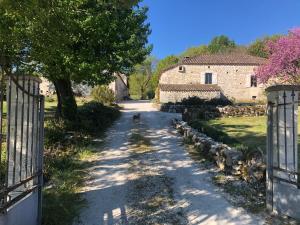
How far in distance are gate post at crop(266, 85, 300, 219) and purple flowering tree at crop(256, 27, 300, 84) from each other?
79.1ft

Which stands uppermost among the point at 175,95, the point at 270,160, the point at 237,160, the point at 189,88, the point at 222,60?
the point at 222,60

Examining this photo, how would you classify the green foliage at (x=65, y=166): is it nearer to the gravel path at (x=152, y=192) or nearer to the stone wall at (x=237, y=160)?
the gravel path at (x=152, y=192)

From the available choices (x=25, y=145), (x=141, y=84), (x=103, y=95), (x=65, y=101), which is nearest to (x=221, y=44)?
(x=141, y=84)

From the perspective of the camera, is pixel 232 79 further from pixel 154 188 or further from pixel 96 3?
pixel 154 188

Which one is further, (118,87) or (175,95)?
(118,87)

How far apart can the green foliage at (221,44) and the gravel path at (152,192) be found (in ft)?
250

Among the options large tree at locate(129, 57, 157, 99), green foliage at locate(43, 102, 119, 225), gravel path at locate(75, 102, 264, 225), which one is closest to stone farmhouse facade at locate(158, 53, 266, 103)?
green foliage at locate(43, 102, 119, 225)

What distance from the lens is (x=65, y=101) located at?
59.1ft

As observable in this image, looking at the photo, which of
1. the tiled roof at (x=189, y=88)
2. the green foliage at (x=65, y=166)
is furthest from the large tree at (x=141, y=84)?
the green foliage at (x=65, y=166)

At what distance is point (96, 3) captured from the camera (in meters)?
14.9

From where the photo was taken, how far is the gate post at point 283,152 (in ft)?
23.7

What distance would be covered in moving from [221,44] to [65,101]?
258 ft

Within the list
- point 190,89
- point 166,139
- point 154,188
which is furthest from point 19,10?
point 190,89

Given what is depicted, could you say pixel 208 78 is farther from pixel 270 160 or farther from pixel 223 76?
pixel 270 160
